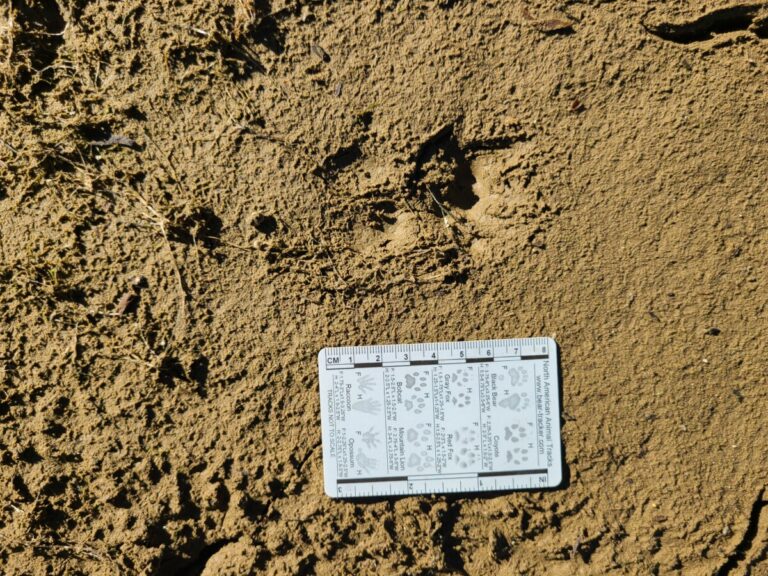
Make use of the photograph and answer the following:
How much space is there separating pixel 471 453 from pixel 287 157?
1.39 metres

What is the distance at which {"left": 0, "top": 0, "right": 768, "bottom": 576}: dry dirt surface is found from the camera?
2455 millimetres

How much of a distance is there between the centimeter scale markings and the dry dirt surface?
7 cm

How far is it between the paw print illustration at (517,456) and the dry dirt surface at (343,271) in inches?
6.5

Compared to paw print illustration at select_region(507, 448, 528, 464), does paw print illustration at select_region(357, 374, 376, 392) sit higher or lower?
higher

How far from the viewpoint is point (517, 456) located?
250 centimetres

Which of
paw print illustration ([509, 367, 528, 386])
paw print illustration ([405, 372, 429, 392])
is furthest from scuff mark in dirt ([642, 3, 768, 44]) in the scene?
paw print illustration ([405, 372, 429, 392])

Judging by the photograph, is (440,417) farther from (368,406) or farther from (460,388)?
(368,406)

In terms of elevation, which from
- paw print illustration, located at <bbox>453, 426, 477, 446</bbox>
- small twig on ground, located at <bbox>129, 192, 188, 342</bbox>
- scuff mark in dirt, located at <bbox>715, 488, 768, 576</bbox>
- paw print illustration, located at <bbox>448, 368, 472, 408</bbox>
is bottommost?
scuff mark in dirt, located at <bbox>715, 488, 768, 576</bbox>

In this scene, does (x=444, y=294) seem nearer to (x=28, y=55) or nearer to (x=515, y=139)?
(x=515, y=139)

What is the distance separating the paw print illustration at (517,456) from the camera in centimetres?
250

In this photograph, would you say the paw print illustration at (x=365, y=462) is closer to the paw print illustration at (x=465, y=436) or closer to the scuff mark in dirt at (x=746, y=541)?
the paw print illustration at (x=465, y=436)

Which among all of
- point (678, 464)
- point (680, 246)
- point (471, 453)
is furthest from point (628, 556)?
point (680, 246)

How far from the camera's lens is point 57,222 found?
8.13 feet

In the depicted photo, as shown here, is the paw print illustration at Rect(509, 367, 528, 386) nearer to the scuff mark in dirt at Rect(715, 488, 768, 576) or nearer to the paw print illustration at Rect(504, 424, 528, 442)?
the paw print illustration at Rect(504, 424, 528, 442)
